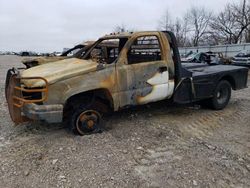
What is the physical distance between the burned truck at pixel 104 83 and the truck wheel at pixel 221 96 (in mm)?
213

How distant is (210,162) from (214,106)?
3154mm

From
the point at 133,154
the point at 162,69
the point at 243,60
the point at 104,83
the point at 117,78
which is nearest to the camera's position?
A: the point at 133,154

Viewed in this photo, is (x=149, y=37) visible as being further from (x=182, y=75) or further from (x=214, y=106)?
(x=214, y=106)

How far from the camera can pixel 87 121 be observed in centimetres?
514

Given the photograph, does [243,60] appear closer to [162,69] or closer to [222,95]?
[222,95]

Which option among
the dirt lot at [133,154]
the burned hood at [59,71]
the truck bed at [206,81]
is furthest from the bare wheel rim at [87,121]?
the truck bed at [206,81]

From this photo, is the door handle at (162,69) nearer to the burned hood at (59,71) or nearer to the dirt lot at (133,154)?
the dirt lot at (133,154)

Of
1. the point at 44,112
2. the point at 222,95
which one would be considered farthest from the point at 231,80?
the point at 44,112

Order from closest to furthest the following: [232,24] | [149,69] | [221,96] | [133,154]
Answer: [133,154] < [149,69] < [221,96] < [232,24]

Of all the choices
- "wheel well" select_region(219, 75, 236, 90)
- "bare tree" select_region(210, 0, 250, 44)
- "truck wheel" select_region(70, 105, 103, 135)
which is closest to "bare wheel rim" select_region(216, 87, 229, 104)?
"wheel well" select_region(219, 75, 236, 90)

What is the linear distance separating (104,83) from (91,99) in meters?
0.45

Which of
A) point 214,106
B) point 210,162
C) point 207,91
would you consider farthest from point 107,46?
Result: point 210,162

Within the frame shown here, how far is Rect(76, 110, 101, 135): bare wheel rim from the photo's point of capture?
510 cm

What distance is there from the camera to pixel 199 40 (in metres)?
55.1
